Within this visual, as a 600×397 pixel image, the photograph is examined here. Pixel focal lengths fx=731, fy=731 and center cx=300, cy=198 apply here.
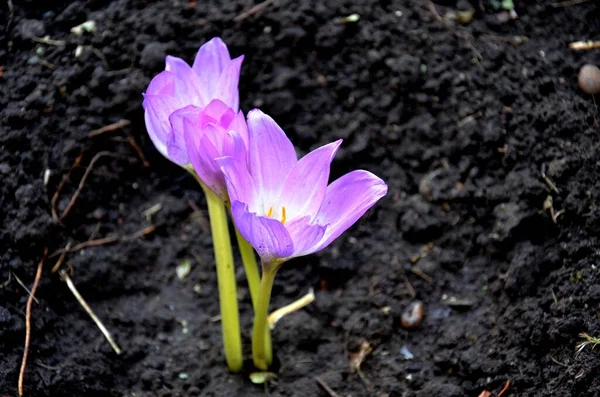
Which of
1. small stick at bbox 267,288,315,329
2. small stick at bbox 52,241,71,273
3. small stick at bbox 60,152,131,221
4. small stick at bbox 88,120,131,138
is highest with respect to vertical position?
small stick at bbox 88,120,131,138

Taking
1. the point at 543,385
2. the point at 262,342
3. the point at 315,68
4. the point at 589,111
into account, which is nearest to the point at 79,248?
the point at 262,342

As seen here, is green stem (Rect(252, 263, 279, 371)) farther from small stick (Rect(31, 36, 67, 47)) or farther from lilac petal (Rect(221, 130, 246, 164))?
small stick (Rect(31, 36, 67, 47))

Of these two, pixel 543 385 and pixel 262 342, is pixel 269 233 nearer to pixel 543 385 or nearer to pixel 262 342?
pixel 262 342

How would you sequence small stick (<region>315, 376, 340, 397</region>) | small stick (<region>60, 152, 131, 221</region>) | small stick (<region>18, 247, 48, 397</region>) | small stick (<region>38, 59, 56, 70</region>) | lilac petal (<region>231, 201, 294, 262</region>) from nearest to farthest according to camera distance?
1. lilac petal (<region>231, 201, 294, 262</region>)
2. small stick (<region>18, 247, 48, 397</region>)
3. small stick (<region>315, 376, 340, 397</region>)
4. small stick (<region>60, 152, 131, 221</region>)
5. small stick (<region>38, 59, 56, 70</region>)

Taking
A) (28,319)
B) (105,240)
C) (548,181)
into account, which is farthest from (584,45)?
(28,319)

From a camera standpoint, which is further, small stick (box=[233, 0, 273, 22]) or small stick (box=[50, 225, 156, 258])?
small stick (box=[233, 0, 273, 22])

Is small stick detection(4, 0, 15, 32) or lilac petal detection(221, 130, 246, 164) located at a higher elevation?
lilac petal detection(221, 130, 246, 164)


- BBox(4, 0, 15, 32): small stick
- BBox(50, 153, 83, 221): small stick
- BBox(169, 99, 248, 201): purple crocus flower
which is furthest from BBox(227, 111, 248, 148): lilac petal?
BBox(4, 0, 15, 32): small stick

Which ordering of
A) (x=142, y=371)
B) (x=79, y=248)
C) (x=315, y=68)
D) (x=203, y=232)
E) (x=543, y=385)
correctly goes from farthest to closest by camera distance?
(x=315, y=68) < (x=203, y=232) < (x=79, y=248) < (x=142, y=371) < (x=543, y=385)
